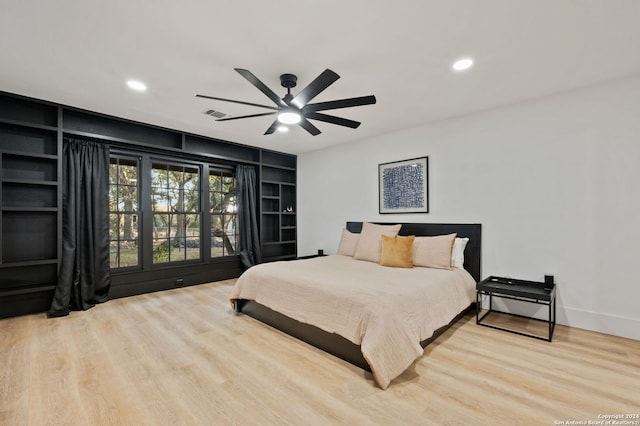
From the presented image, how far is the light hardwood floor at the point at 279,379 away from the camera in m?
1.74

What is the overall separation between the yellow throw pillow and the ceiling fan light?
197 cm

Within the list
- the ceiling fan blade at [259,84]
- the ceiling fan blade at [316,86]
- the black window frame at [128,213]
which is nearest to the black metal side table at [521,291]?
the ceiling fan blade at [316,86]

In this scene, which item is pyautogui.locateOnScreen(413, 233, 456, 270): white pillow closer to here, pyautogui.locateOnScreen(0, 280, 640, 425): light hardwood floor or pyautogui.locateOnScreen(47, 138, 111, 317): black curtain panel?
pyautogui.locateOnScreen(0, 280, 640, 425): light hardwood floor

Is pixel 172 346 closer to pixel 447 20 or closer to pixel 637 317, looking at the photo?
pixel 447 20

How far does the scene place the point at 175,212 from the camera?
487 centimetres

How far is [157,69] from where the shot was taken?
273 centimetres

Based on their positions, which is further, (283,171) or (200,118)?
(283,171)

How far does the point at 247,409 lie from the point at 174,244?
374cm

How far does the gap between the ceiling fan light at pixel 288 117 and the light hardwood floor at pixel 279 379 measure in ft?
7.24

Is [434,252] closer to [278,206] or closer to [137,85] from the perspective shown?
[278,206]

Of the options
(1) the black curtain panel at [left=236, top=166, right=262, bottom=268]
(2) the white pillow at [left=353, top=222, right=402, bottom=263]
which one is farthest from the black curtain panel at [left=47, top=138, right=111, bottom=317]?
(2) the white pillow at [left=353, top=222, right=402, bottom=263]

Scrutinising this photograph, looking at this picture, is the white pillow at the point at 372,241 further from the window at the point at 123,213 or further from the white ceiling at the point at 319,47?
the window at the point at 123,213

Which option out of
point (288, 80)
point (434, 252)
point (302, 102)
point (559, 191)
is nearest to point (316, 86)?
point (302, 102)

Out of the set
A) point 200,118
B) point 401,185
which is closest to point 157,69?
point 200,118
